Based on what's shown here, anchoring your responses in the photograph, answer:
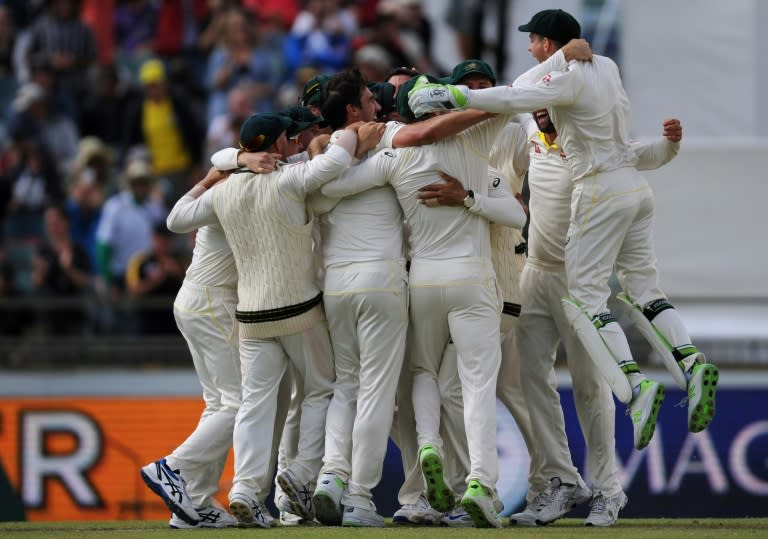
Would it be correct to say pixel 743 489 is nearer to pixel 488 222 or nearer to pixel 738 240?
pixel 738 240

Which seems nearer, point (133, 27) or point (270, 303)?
point (270, 303)

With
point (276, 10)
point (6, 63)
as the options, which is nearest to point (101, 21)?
point (6, 63)

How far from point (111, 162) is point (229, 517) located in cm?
629

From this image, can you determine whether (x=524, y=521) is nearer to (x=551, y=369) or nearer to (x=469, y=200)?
(x=551, y=369)

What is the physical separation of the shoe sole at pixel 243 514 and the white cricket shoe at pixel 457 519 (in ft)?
3.34

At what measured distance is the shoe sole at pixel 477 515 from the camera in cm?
813

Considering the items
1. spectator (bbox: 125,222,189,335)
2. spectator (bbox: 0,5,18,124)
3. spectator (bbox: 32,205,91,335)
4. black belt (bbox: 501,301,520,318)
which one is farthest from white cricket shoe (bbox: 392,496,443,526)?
spectator (bbox: 0,5,18,124)

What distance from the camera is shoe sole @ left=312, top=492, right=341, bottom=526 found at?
8.47 meters

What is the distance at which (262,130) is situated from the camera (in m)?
8.65

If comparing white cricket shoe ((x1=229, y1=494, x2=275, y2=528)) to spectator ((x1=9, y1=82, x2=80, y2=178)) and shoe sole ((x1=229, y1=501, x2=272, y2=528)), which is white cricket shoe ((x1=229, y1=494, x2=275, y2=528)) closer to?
shoe sole ((x1=229, y1=501, x2=272, y2=528))

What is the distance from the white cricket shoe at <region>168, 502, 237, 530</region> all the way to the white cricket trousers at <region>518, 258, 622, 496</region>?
6.17ft

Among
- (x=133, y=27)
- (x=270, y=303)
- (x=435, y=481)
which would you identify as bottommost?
(x=435, y=481)

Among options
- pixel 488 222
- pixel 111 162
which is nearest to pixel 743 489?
pixel 488 222

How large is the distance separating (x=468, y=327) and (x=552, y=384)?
903 millimetres
